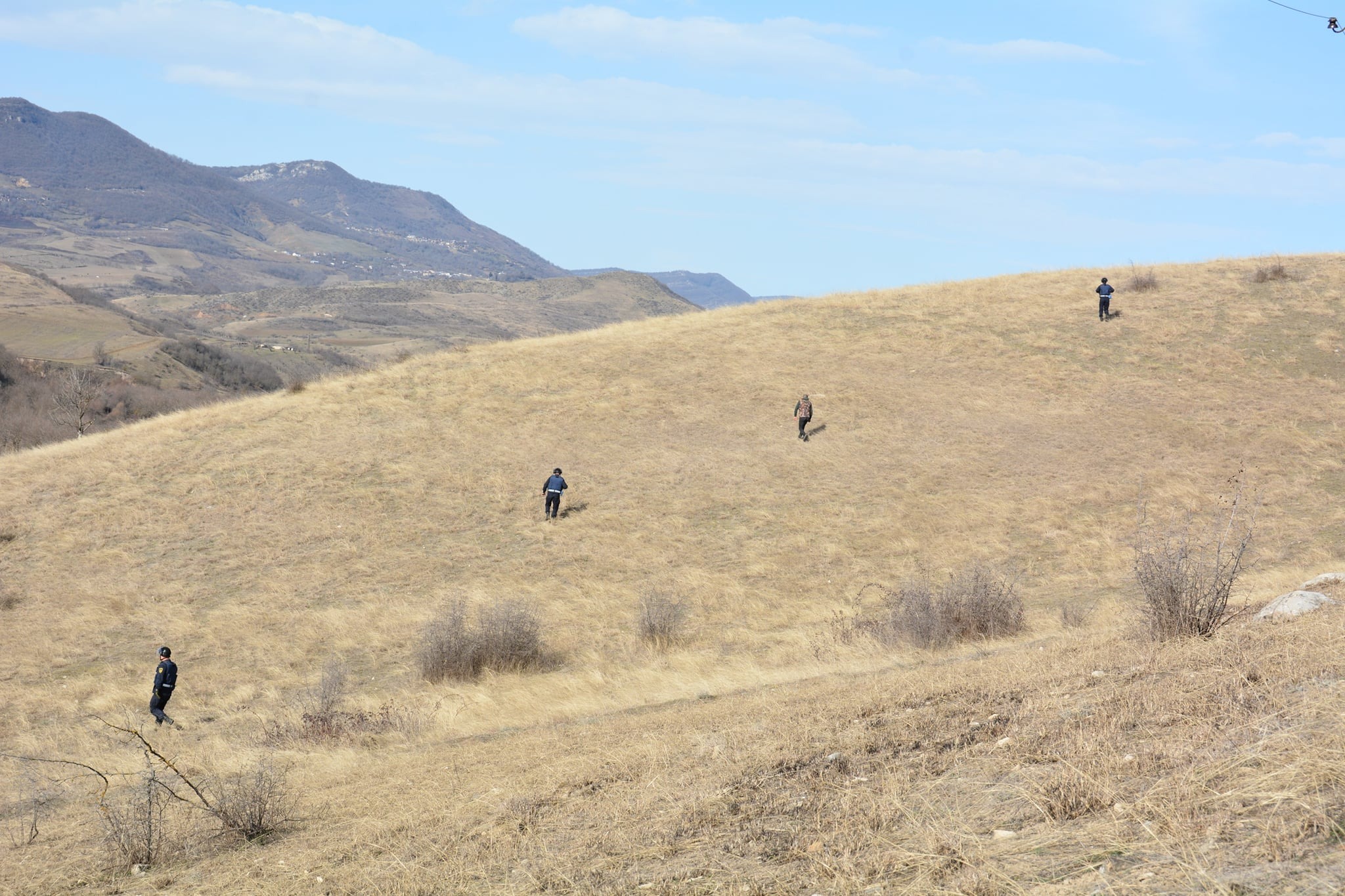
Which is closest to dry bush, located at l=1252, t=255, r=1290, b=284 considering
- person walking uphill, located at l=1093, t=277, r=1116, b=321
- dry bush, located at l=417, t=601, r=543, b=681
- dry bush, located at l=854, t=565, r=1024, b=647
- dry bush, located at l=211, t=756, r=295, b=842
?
person walking uphill, located at l=1093, t=277, r=1116, b=321

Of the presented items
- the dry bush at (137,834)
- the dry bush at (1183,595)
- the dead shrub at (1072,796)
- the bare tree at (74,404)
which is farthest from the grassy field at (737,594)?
the bare tree at (74,404)

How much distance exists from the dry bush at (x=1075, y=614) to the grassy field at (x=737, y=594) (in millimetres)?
322

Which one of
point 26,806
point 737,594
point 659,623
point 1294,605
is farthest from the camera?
point 737,594

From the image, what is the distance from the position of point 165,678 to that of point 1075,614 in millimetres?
13571

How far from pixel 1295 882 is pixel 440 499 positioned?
21785 millimetres

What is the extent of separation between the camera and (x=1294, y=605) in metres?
10.5

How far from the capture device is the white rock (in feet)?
33.4

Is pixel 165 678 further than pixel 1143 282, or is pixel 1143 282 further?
pixel 1143 282

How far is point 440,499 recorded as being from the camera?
23812 millimetres

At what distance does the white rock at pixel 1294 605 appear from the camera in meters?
10.2

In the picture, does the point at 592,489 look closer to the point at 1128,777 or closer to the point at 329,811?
the point at 329,811

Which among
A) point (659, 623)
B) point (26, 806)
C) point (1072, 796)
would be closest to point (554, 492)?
point (659, 623)

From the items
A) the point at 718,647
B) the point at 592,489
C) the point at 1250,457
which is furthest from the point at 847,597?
the point at 1250,457

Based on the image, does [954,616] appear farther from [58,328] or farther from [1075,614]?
[58,328]
